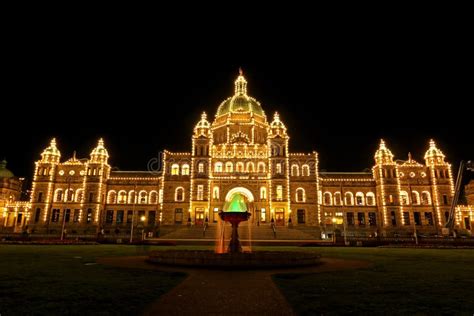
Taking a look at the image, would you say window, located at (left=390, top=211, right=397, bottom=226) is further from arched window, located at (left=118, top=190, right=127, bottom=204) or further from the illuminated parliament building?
arched window, located at (left=118, top=190, right=127, bottom=204)

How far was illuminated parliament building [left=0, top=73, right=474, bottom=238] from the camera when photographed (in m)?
60.7

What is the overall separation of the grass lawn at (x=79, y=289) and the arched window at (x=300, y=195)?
163 feet

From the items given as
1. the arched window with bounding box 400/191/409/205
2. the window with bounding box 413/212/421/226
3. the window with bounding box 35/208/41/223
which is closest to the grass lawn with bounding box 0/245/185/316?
the window with bounding box 35/208/41/223

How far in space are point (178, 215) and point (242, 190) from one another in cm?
1293

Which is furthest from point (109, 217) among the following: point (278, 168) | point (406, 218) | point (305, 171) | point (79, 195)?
point (406, 218)

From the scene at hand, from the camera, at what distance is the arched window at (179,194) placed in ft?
204

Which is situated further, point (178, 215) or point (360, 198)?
point (360, 198)

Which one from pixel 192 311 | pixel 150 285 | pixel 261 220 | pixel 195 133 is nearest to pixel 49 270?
pixel 150 285

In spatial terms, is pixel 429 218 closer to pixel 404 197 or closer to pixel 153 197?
pixel 404 197

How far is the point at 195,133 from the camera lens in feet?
218

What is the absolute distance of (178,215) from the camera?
61.4 metres

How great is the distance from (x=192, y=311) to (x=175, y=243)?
33.6 m

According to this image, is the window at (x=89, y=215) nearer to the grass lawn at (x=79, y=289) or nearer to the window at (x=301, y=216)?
the window at (x=301, y=216)

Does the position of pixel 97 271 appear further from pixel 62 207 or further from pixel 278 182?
pixel 62 207
